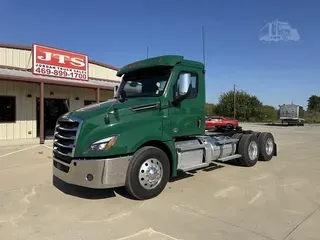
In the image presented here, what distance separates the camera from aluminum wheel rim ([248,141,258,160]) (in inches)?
332

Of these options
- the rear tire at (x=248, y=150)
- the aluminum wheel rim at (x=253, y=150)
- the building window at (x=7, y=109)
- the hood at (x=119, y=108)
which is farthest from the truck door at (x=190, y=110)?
the building window at (x=7, y=109)

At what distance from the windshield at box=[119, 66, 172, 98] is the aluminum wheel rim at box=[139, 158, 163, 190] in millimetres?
1381

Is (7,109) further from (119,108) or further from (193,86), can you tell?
(193,86)

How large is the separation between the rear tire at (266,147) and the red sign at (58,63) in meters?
11.6

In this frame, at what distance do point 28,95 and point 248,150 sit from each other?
1218 cm

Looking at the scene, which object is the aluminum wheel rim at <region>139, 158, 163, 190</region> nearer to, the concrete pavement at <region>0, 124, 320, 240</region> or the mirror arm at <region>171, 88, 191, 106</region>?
the concrete pavement at <region>0, 124, 320, 240</region>

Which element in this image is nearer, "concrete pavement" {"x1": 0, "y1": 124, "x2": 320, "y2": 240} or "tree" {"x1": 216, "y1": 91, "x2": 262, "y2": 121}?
"concrete pavement" {"x1": 0, "y1": 124, "x2": 320, "y2": 240}

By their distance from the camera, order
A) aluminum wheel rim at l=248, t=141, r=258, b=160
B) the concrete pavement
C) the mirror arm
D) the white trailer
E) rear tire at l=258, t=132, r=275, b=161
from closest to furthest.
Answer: the concrete pavement, the mirror arm, aluminum wheel rim at l=248, t=141, r=258, b=160, rear tire at l=258, t=132, r=275, b=161, the white trailer

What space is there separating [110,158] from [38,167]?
4.31m

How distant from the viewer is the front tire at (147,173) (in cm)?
500

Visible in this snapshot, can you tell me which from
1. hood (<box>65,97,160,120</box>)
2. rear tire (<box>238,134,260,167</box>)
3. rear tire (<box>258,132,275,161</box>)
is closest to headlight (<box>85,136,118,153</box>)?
hood (<box>65,97,160,120</box>)

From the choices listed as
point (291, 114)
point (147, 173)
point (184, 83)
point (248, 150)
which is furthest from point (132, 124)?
point (291, 114)

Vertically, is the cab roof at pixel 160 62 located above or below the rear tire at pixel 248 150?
above

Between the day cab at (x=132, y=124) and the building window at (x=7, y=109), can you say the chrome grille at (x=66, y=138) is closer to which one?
the day cab at (x=132, y=124)
